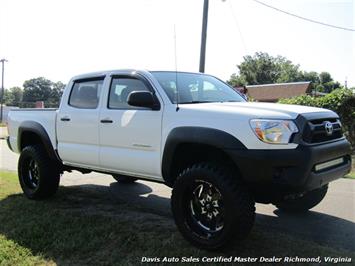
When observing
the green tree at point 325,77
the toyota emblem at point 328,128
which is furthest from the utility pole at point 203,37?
the green tree at point 325,77

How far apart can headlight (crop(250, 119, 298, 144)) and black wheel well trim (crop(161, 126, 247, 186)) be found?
8.3 inches

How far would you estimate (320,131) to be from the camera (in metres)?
4.14

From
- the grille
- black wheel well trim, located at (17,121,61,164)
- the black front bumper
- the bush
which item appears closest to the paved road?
the black front bumper

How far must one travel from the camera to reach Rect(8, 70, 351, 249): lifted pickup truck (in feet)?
12.8

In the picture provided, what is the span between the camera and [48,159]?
6473 mm

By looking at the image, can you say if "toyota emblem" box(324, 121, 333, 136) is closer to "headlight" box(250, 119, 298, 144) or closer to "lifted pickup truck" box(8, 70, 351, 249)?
"lifted pickup truck" box(8, 70, 351, 249)

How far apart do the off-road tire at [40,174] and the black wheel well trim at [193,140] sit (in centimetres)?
246

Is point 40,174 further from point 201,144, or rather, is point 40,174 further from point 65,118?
point 201,144

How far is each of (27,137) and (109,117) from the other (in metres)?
2.40

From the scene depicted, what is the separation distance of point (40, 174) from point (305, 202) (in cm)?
384

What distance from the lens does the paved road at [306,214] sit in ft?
15.7

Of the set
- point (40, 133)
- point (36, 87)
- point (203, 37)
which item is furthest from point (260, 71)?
point (40, 133)

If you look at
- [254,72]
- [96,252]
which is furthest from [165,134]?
[254,72]

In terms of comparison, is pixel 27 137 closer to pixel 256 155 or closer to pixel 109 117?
pixel 109 117
